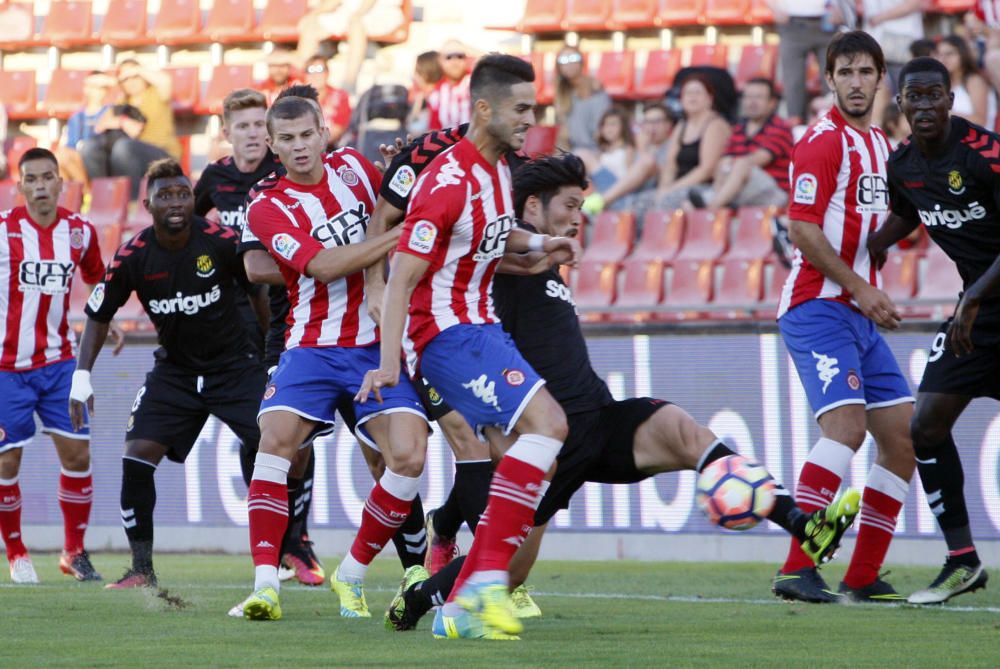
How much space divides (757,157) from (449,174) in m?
8.27

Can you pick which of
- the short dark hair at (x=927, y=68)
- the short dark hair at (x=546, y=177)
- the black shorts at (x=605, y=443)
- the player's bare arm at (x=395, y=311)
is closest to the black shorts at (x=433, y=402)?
the black shorts at (x=605, y=443)

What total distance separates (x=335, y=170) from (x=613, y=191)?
797cm

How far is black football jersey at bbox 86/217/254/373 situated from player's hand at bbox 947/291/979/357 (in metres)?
3.55

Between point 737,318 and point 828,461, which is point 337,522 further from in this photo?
point 828,461

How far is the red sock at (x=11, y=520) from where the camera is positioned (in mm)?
8953

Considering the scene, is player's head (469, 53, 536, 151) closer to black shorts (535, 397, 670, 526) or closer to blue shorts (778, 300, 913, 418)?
black shorts (535, 397, 670, 526)

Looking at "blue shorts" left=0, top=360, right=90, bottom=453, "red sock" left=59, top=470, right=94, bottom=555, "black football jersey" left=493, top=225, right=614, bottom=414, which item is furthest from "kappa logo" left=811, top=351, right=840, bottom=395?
"red sock" left=59, top=470, right=94, bottom=555

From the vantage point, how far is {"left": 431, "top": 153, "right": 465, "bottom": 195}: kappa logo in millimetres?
5586

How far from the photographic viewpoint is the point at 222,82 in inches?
712

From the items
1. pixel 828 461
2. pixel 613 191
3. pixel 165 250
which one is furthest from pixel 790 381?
pixel 613 191

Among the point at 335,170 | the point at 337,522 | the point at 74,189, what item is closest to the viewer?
the point at 335,170

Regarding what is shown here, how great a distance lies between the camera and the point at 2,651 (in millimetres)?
5371

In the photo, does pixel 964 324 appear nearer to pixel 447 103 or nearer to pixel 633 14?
pixel 447 103

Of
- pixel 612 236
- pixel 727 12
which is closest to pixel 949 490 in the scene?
pixel 612 236
